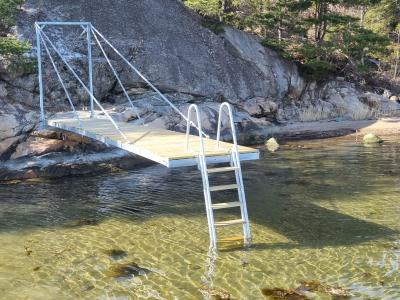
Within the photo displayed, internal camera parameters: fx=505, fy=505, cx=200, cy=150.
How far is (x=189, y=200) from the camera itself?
10.8 metres

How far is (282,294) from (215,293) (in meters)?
0.81

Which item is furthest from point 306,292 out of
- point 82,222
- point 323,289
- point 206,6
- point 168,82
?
point 206,6

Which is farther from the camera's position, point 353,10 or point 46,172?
point 353,10

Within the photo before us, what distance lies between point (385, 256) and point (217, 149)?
3.08 metres

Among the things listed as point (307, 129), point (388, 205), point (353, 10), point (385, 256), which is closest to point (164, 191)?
point (388, 205)

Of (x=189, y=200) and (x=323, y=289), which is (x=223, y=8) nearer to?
(x=189, y=200)

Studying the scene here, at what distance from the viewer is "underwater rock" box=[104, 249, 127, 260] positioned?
7.53 metres

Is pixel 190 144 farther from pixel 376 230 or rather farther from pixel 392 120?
pixel 392 120

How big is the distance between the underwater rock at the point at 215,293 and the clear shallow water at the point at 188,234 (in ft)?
0.25

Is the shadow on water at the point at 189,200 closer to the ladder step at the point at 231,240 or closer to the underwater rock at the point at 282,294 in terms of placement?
the ladder step at the point at 231,240

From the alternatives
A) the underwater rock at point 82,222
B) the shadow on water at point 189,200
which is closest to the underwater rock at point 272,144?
the shadow on water at point 189,200

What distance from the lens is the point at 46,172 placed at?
13.3 metres

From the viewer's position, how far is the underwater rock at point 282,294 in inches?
237

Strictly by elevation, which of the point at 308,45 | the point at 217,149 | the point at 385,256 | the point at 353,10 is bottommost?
the point at 385,256
